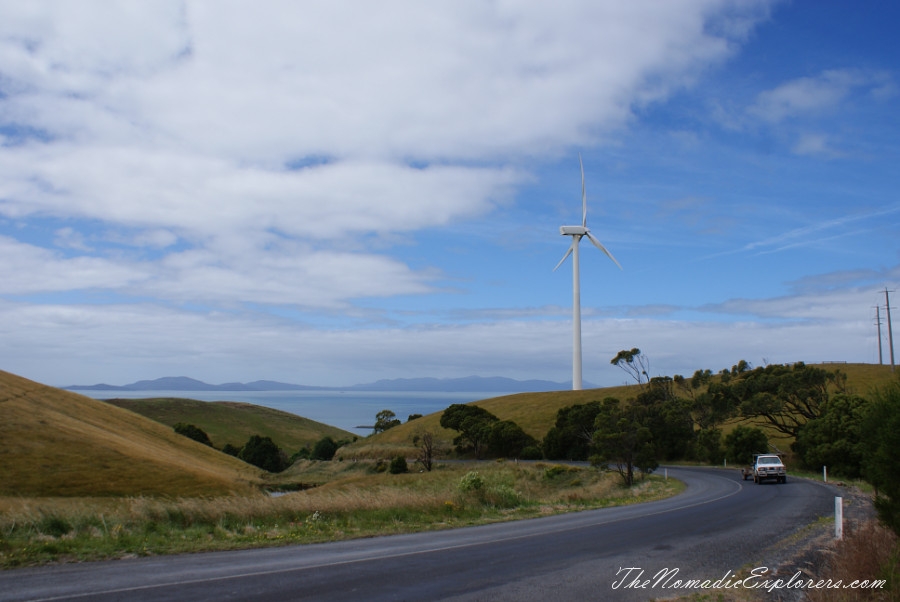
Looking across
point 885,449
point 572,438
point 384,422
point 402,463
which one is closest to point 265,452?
point 384,422

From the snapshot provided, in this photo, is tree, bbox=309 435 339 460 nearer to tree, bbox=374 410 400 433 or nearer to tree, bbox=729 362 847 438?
tree, bbox=374 410 400 433

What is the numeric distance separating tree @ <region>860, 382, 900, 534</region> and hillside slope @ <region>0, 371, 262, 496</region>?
3875 centimetres

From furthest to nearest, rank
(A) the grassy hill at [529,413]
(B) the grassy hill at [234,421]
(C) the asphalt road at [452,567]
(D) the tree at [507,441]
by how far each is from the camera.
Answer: (B) the grassy hill at [234,421] < (A) the grassy hill at [529,413] < (D) the tree at [507,441] < (C) the asphalt road at [452,567]

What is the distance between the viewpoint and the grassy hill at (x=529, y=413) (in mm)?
86938

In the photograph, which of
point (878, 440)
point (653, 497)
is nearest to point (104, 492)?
point (653, 497)

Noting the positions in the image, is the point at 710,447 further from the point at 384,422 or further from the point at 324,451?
the point at 384,422

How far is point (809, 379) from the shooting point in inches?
2635

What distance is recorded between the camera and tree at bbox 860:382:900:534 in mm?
10570

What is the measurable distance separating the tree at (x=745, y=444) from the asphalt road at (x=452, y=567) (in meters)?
46.7

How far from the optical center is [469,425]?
8500cm

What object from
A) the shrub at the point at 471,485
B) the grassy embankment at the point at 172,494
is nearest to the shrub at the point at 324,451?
the grassy embankment at the point at 172,494

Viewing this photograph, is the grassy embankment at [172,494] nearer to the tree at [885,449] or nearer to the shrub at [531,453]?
the tree at [885,449]

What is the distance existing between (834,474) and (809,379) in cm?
2126

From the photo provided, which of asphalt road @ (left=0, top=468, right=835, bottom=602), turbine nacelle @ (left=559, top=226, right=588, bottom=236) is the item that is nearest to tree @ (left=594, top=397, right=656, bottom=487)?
asphalt road @ (left=0, top=468, right=835, bottom=602)
